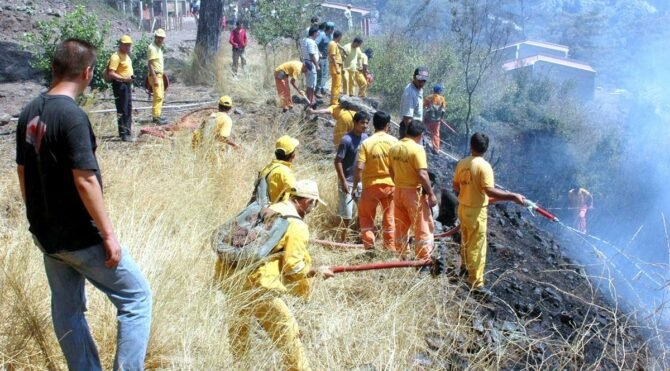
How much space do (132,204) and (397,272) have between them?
8.08 feet

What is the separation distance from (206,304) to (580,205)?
586 inches

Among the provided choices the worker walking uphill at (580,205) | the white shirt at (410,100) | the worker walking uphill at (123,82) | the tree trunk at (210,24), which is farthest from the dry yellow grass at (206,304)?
the worker walking uphill at (580,205)

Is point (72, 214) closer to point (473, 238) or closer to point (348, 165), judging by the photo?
point (473, 238)

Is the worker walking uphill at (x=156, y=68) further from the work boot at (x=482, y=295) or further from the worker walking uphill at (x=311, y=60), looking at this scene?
the work boot at (x=482, y=295)

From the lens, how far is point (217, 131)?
336 inches

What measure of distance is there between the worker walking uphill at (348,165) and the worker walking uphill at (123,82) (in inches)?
142

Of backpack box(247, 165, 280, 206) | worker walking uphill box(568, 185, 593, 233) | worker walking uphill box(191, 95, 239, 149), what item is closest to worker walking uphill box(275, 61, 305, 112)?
worker walking uphill box(191, 95, 239, 149)

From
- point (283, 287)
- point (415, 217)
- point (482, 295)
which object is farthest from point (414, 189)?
point (283, 287)

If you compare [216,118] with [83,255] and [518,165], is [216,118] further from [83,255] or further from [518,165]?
[518,165]

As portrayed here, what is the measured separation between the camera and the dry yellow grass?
12.8 ft

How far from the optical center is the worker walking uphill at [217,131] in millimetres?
8438

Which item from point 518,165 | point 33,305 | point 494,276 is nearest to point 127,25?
point 518,165

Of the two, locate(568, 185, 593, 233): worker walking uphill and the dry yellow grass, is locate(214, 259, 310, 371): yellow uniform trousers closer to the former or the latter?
the dry yellow grass

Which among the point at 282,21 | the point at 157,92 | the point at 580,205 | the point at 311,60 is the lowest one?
the point at 580,205
